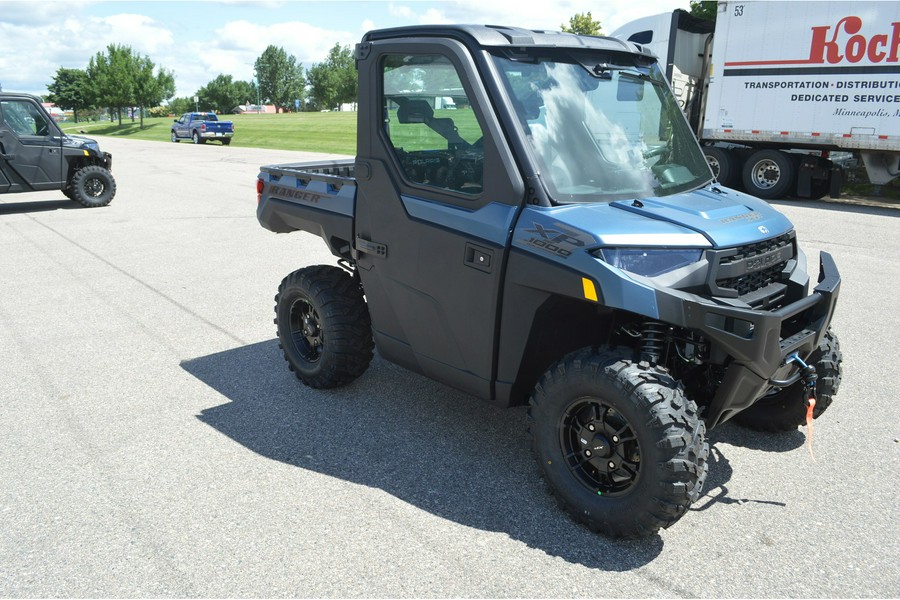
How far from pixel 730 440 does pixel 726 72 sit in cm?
1364

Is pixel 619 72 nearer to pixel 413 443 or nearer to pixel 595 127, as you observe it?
pixel 595 127

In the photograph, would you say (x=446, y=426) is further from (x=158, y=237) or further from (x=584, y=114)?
(x=158, y=237)

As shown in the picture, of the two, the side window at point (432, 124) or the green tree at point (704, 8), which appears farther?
the green tree at point (704, 8)

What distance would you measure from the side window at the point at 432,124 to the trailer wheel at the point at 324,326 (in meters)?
1.08

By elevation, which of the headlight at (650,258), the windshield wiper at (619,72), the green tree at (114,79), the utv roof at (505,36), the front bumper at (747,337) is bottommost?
the front bumper at (747,337)

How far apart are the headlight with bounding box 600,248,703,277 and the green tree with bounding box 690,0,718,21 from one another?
2569 centimetres

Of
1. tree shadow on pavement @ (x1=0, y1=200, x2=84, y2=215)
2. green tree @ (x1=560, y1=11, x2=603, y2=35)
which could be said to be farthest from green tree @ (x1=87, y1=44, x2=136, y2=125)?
tree shadow on pavement @ (x1=0, y1=200, x2=84, y2=215)

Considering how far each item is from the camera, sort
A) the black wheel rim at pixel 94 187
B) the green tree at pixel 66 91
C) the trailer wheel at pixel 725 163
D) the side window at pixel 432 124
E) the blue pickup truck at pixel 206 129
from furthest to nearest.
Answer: the green tree at pixel 66 91, the blue pickup truck at pixel 206 129, the trailer wheel at pixel 725 163, the black wheel rim at pixel 94 187, the side window at pixel 432 124

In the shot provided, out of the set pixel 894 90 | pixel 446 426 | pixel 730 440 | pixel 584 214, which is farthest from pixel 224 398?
pixel 894 90

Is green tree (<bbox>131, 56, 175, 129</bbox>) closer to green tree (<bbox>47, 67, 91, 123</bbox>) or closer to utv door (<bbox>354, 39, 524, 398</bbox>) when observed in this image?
green tree (<bbox>47, 67, 91, 123</bbox>)

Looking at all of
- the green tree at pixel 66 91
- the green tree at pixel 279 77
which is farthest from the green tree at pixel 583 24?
the green tree at pixel 279 77

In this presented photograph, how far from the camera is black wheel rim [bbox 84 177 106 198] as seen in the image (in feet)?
46.8

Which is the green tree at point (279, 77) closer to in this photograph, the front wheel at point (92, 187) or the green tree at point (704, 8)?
the green tree at point (704, 8)

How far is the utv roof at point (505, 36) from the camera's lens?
3633mm
